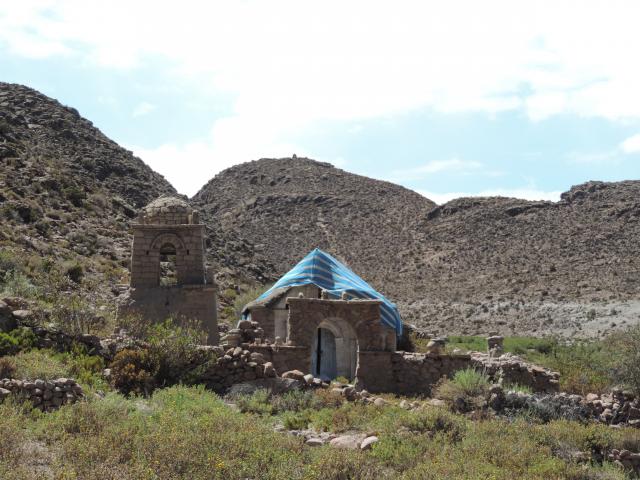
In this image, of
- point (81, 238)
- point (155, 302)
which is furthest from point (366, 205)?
point (155, 302)

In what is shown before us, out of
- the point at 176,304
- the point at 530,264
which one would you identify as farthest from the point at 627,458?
the point at 530,264

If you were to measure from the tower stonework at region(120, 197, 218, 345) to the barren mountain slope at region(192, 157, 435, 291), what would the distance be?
92.5ft

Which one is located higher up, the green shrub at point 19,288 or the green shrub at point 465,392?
the green shrub at point 19,288

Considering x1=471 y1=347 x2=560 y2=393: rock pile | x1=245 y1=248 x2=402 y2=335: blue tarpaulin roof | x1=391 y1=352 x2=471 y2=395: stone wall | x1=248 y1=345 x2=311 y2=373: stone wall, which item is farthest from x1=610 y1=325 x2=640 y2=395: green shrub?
x1=245 y1=248 x2=402 y2=335: blue tarpaulin roof

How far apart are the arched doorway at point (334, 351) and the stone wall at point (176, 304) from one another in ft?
8.01

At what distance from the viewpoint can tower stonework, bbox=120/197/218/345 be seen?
57.6 feet

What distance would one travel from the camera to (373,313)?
1566 centimetres

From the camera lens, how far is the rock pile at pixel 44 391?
9.60 m

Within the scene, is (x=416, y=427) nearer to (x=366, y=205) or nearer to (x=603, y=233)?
(x=603, y=233)

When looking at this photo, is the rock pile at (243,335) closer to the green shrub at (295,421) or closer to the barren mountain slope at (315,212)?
the green shrub at (295,421)

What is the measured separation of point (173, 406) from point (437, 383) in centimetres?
580

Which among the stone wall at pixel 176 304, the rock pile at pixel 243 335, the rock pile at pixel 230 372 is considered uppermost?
the stone wall at pixel 176 304

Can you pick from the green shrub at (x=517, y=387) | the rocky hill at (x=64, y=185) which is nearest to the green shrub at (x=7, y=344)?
the green shrub at (x=517, y=387)

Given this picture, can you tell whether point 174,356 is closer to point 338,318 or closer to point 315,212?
point 338,318
